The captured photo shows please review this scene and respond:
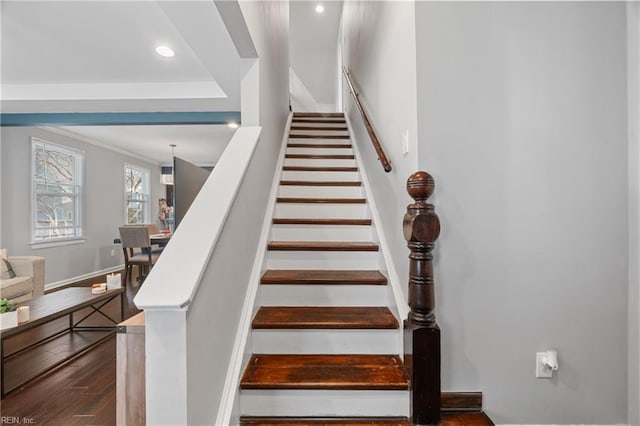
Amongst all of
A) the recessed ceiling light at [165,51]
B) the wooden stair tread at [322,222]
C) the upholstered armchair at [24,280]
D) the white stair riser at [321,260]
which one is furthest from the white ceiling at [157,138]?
the white stair riser at [321,260]

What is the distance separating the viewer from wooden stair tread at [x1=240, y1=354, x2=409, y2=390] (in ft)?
4.20

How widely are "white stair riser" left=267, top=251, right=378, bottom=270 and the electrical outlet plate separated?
37.6 inches

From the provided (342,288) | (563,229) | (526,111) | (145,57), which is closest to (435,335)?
(342,288)

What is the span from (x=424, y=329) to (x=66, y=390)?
2441 mm

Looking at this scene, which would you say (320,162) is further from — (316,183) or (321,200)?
(321,200)

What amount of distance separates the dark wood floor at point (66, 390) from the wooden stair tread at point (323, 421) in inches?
42.4

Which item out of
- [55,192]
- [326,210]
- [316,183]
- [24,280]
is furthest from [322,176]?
[55,192]

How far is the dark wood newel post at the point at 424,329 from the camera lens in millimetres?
1212

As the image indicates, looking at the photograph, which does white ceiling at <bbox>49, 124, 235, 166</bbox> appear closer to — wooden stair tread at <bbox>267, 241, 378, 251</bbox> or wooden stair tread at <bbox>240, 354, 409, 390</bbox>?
wooden stair tread at <bbox>267, 241, 378, 251</bbox>

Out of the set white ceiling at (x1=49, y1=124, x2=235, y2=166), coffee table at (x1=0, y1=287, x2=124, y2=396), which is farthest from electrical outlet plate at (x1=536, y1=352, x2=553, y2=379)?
white ceiling at (x1=49, y1=124, x2=235, y2=166)

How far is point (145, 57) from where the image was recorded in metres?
3.04

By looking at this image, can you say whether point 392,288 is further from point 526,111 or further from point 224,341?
point 526,111

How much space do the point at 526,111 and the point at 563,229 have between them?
1.84 ft

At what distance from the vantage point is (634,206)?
1.30 meters
